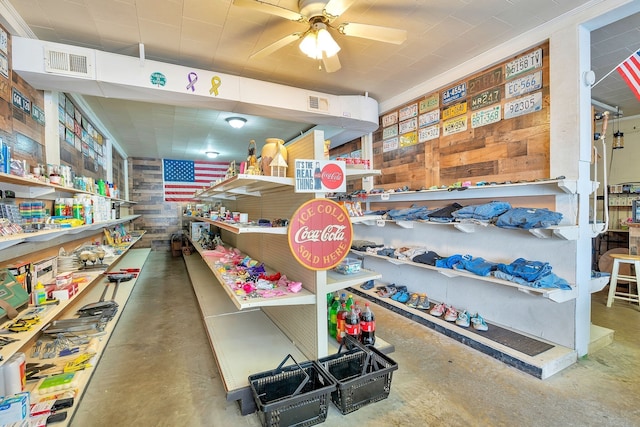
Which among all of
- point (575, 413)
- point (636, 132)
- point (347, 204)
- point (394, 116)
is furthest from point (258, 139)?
point (636, 132)

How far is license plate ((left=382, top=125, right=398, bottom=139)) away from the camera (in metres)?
4.76

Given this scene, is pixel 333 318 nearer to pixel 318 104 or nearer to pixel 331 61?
pixel 331 61

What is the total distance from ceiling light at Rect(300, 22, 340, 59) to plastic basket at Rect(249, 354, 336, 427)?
101 inches

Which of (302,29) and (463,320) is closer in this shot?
(302,29)

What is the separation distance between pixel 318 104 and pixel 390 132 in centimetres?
139

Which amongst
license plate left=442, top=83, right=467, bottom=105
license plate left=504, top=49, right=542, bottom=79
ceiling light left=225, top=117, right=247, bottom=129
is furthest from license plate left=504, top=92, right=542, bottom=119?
ceiling light left=225, top=117, right=247, bottom=129

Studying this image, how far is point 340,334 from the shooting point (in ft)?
8.82

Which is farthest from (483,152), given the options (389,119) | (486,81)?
(389,119)

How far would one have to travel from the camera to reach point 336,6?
2.22 m

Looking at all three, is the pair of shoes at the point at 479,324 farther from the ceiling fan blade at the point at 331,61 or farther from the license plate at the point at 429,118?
the ceiling fan blade at the point at 331,61

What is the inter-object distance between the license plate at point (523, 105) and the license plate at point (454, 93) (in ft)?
2.02

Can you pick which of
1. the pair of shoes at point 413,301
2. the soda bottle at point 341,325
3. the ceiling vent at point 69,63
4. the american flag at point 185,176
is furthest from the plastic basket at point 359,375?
the american flag at point 185,176

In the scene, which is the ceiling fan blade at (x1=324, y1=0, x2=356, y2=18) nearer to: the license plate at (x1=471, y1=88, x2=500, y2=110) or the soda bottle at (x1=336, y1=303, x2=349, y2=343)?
the license plate at (x1=471, y1=88, x2=500, y2=110)

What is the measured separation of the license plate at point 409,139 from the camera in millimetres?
4375
